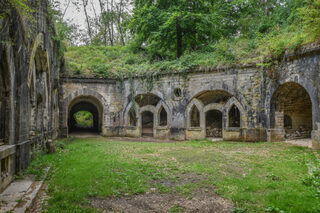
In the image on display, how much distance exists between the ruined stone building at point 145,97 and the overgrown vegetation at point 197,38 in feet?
2.26

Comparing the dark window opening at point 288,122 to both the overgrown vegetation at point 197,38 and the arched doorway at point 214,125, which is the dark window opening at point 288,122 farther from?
the arched doorway at point 214,125

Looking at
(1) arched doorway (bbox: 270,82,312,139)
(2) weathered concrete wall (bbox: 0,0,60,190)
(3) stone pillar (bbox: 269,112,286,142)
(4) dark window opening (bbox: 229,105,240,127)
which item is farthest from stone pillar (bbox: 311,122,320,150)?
(2) weathered concrete wall (bbox: 0,0,60,190)

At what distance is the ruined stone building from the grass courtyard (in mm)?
1561

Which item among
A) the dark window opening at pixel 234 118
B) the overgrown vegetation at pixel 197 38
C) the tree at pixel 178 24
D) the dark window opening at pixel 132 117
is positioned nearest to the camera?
the overgrown vegetation at pixel 197 38

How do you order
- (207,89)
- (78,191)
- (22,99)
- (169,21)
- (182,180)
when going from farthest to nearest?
(169,21)
(207,89)
(22,99)
(182,180)
(78,191)

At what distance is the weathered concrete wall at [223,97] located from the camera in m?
9.87

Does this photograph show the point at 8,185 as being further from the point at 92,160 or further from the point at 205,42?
the point at 205,42

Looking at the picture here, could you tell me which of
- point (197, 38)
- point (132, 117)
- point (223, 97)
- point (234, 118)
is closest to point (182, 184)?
point (234, 118)

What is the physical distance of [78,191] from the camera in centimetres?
460

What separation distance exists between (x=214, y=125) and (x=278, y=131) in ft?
15.8

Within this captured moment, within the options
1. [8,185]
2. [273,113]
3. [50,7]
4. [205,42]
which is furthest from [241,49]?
[8,185]

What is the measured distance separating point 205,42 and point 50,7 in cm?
1245

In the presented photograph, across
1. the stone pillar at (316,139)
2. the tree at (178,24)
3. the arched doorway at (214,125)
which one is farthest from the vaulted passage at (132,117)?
the stone pillar at (316,139)

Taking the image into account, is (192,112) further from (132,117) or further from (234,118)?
(132,117)
